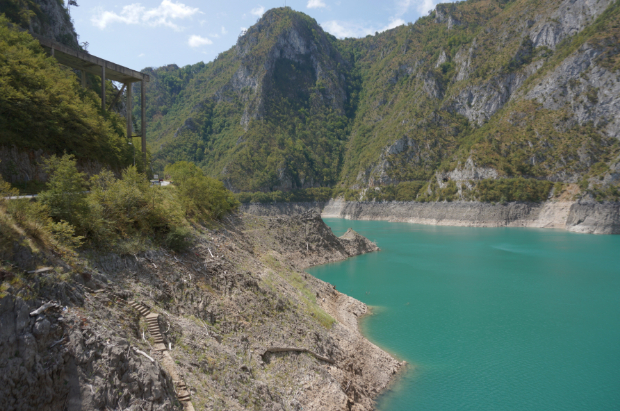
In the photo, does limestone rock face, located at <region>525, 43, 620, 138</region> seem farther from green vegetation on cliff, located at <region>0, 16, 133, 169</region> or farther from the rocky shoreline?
green vegetation on cliff, located at <region>0, 16, 133, 169</region>

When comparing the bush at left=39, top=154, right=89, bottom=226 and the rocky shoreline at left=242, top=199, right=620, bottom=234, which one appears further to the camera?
the rocky shoreline at left=242, top=199, right=620, bottom=234

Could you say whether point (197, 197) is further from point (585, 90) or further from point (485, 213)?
point (585, 90)

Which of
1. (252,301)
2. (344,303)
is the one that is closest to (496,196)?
(344,303)

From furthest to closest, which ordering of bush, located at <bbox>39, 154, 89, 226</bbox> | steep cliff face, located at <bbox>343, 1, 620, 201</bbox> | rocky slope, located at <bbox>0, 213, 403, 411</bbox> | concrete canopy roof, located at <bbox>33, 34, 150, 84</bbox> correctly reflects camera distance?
steep cliff face, located at <bbox>343, 1, 620, 201</bbox> → concrete canopy roof, located at <bbox>33, 34, 150, 84</bbox> → bush, located at <bbox>39, 154, 89, 226</bbox> → rocky slope, located at <bbox>0, 213, 403, 411</bbox>

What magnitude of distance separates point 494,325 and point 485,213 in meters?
101

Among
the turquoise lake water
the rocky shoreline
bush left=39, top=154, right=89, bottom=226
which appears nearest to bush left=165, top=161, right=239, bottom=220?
bush left=39, top=154, right=89, bottom=226

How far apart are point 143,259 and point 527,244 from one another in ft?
281

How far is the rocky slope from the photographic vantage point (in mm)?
9812

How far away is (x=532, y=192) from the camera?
118562 mm

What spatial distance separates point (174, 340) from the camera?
14.6 meters

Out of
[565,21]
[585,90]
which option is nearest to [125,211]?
[585,90]

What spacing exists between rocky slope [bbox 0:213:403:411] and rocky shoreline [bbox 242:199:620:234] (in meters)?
106

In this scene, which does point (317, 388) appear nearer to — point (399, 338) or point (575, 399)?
point (399, 338)

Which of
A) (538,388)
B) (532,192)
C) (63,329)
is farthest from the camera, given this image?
(532,192)
